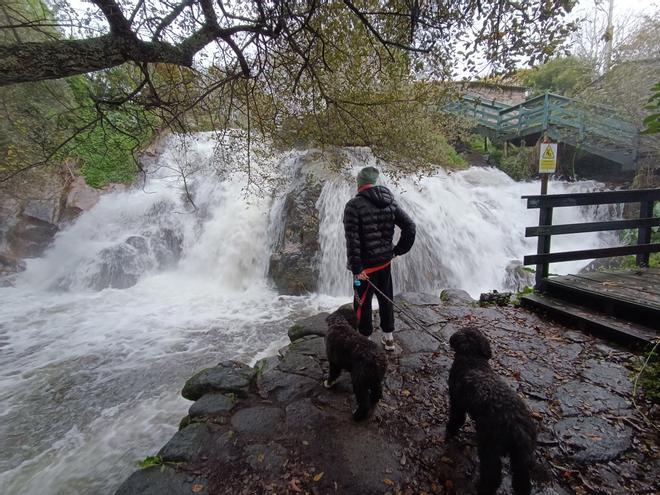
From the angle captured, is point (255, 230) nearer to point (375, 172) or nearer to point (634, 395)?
point (375, 172)

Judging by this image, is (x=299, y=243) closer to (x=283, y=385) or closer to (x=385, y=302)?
(x=385, y=302)

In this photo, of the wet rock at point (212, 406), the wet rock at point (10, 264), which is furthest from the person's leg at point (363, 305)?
the wet rock at point (10, 264)

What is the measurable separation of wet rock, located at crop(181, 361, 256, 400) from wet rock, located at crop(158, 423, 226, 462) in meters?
0.48

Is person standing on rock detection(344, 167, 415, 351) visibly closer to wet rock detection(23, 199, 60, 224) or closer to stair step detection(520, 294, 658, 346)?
stair step detection(520, 294, 658, 346)

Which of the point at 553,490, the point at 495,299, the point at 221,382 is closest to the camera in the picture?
the point at 553,490

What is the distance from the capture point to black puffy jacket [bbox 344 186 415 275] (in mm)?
3205

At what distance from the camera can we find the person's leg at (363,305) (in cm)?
343

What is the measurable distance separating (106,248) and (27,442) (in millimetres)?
7674

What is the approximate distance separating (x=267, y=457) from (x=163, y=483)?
749 millimetres

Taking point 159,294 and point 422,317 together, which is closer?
point 422,317

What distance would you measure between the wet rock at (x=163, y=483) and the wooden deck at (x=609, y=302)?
4569 millimetres

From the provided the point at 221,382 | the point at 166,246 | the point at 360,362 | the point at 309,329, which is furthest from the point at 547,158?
the point at 166,246

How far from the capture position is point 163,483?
2.25 meters

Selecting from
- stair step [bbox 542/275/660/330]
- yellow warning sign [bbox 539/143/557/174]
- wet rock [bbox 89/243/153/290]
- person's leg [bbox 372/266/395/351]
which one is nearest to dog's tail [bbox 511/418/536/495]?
person's leg [bbox 372/266/395/351]
